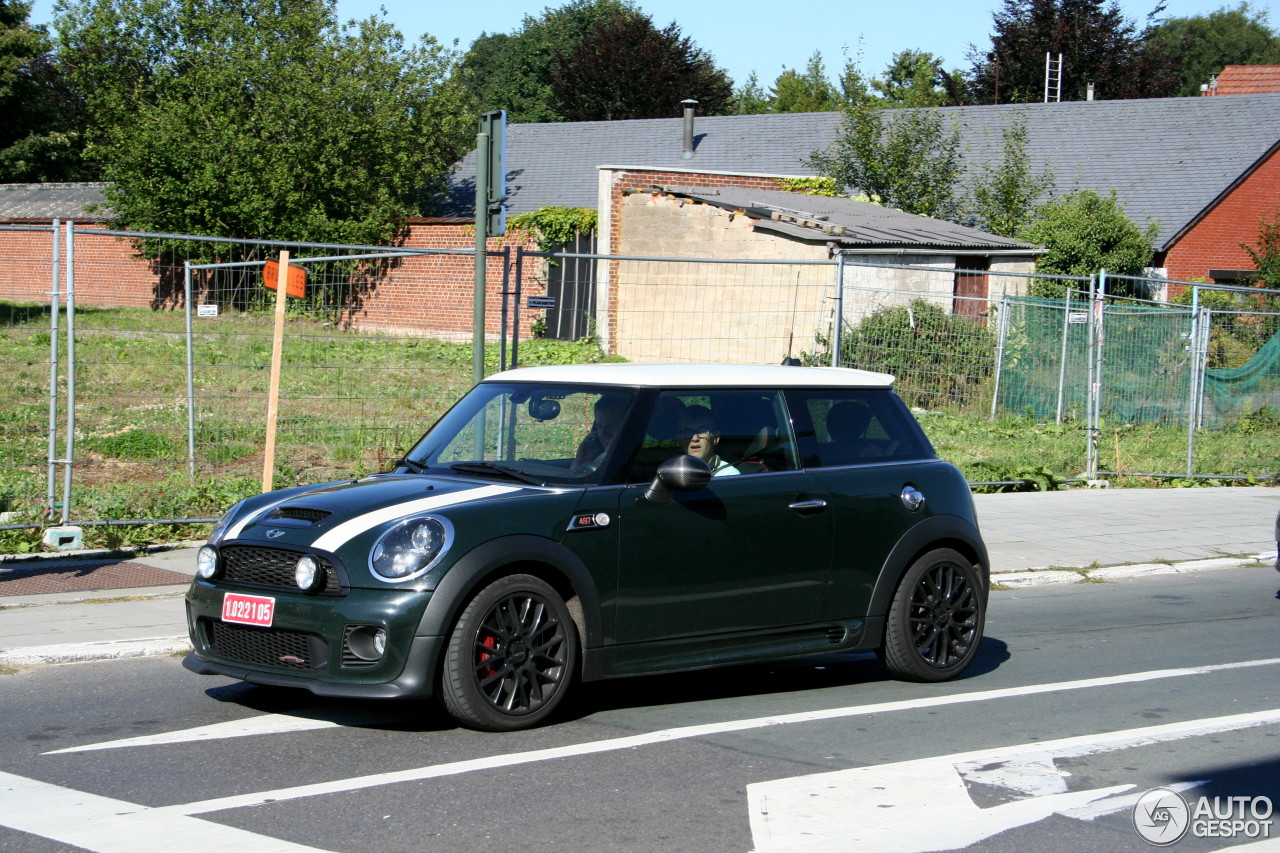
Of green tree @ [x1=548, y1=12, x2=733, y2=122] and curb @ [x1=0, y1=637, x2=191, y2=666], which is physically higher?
green tree @ [x1=548, y1=12, x2=733, y2=122]

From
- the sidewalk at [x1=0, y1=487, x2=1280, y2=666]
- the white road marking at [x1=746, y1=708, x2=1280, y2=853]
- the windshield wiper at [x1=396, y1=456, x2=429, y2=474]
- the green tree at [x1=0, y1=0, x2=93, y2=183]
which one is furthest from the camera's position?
the green tree at [x1=0, y1=0, x2=93, y2=183]

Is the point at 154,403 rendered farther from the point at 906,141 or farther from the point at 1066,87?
the point at 1066,87

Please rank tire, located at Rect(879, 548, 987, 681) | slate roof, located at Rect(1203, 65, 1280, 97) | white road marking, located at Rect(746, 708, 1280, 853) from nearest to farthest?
white road marking, located at Rect(746, 708, 1280, 853) < tire, located at Rect(879, 548, 987, 681) < slate roof, located at Rect(1203, 65, 1280, 97)

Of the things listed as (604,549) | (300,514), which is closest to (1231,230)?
(604,549)

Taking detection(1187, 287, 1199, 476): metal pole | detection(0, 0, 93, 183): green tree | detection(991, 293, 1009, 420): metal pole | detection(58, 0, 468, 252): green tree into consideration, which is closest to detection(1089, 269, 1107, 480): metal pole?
detection(991, 293, 1009, 420): metal pole

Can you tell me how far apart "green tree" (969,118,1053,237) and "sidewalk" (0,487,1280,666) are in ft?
55.8

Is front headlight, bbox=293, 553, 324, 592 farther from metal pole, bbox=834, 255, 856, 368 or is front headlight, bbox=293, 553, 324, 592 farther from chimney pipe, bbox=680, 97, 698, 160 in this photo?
chimney pipe, bbox=680, 97, 698, 160

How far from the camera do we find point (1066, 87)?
5753 centimetres

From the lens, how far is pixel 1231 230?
34.3 metres

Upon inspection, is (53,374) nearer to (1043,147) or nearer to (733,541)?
(733,541)

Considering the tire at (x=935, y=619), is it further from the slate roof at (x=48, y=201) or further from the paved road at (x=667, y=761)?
the slate roof at (x=48, y=201)

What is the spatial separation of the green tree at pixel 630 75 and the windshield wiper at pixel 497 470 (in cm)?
5356

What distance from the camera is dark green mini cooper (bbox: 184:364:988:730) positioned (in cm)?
552

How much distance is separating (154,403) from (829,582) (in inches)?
258
